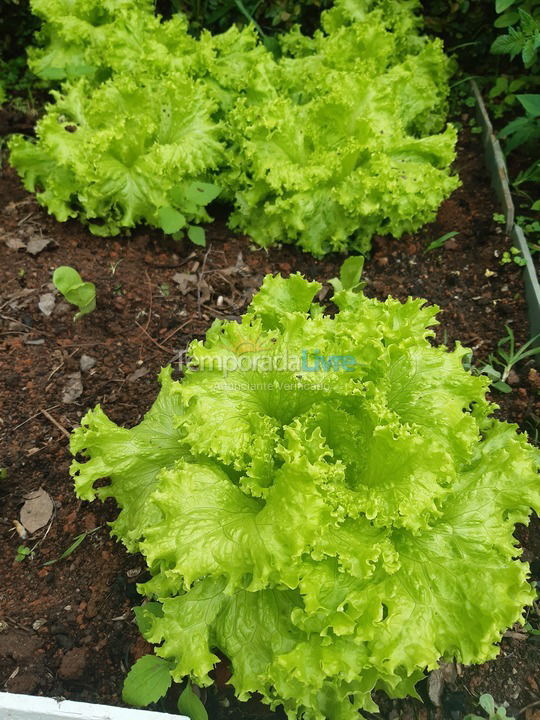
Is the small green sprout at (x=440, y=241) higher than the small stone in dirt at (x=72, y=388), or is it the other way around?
the small green sprout at (x=440, y=241)

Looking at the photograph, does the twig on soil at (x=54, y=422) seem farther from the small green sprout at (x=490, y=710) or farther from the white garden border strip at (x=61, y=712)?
the small green sprout at (x=490, y=710)

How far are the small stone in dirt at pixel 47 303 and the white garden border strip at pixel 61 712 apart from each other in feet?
7.77

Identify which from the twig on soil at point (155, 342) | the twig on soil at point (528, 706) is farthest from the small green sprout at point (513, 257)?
the twig on soil at point (528, 706)

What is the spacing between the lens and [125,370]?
3.65m

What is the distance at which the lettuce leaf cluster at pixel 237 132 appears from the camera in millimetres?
3934

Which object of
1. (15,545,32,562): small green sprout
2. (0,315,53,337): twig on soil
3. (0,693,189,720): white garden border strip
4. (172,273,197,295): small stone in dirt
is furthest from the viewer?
(172,273,197,295): small stone in dirt

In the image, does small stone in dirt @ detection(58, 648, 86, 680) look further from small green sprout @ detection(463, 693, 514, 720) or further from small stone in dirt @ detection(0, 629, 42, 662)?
small green sprout @ detection(463, 693, 514, 720)

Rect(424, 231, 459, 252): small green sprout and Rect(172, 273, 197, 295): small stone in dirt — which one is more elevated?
Rect(424, 231, 459, 252): small green sprout

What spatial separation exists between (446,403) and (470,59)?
13.6 feet

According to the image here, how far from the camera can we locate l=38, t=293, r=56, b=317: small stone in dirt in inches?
152

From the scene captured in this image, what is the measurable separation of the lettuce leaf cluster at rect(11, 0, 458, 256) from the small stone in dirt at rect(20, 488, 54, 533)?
6.30 feet

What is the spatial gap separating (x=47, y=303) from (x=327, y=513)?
2.56 metres

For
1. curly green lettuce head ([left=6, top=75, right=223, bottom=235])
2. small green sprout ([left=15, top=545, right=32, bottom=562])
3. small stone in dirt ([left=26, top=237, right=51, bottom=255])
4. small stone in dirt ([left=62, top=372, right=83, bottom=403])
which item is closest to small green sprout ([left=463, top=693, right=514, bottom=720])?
small green sprout ([left=15, top=545, right=32, bottom=562])

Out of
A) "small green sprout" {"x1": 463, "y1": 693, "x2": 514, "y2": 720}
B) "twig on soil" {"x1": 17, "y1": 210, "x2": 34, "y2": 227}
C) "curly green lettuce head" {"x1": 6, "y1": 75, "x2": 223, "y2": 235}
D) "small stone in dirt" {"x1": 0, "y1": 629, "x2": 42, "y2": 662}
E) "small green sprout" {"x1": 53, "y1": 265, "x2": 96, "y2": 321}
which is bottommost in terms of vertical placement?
"small stone in dirt" {"x1": 0, "y1": 629, "x2": 42, "y2": 662}
